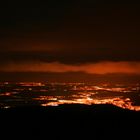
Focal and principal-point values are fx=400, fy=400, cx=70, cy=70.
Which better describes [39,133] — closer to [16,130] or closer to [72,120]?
[16,130]

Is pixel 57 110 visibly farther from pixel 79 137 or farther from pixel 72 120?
pixel 79 137

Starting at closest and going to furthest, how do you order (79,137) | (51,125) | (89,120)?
(79,137), (51,125), (89,120)

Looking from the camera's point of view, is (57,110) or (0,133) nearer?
(0,133)

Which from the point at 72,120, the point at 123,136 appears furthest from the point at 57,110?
the point at 123,136

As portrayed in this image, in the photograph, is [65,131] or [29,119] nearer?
[65,131]

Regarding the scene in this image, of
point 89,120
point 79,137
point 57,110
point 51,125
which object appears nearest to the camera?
point 79,137

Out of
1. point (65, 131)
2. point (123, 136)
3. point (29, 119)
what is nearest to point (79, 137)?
point (65, 131)
